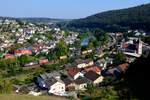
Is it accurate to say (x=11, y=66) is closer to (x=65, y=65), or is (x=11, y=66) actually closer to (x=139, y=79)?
(x=65, y=65)

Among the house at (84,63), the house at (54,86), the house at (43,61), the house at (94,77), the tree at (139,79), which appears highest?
the tree at (139,79)

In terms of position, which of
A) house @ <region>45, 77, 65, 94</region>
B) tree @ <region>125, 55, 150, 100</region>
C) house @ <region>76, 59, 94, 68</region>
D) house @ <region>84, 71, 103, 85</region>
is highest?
tree @ <region>125, 55, 150, 100</region>

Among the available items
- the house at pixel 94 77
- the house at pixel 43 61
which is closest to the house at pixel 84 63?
the house at pixel 43 61

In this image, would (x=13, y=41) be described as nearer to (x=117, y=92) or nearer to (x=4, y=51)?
(x=4, y=51)

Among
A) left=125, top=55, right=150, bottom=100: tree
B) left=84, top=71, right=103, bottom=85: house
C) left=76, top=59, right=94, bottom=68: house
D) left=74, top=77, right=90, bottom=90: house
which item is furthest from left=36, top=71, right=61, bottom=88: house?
left=125, top=55, right=150, bottom=100: tree

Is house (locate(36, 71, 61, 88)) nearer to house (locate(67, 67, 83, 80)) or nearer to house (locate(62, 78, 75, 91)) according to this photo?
house (locate(67, 67, 83, 80))

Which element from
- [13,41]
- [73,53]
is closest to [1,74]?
[73,53]

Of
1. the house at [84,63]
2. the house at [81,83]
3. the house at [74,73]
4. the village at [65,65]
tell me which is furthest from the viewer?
the house at [84,63]

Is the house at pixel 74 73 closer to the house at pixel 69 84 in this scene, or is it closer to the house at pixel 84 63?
the house at pixel 69 84

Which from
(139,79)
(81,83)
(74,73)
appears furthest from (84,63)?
(139,79)
